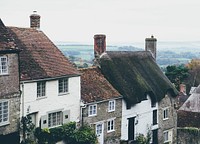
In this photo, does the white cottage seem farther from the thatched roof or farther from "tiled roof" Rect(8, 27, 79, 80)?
the thatched roof

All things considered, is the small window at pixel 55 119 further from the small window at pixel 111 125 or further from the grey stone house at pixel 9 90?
the small window at pixel 111 125

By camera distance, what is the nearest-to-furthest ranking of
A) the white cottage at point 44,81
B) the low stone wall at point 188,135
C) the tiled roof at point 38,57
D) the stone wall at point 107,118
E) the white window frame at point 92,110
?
1. the white cottage at point 44,81
2. the tiled roof at point 38,57
3. the white window frame at point 92,110
4. the stone wall at point 107,118
5. the low stone wall at point 188,135

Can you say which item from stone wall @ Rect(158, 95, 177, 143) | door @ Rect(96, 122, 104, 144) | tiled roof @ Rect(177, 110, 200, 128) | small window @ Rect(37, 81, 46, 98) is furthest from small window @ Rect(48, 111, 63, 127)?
tiled roof @ Rect(177, 110, 200, 128)

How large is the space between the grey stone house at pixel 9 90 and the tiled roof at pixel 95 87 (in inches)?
289

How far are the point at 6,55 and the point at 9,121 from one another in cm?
442

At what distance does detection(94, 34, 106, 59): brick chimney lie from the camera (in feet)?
124

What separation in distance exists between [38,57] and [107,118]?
28.5 ft

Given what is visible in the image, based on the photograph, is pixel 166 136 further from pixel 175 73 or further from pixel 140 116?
pixel 175 73

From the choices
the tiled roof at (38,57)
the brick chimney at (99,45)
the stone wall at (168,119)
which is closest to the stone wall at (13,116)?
the tiled roof at (38,57)

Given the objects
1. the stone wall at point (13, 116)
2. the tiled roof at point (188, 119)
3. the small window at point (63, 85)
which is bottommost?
the tiled roof at point (188, 119)

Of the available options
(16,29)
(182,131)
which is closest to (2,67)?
(16,29)

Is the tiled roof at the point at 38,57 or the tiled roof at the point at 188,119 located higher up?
the tiled roof at the point at 38,57

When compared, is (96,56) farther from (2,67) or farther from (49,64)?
(2,67)

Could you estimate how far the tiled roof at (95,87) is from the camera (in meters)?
33.0
